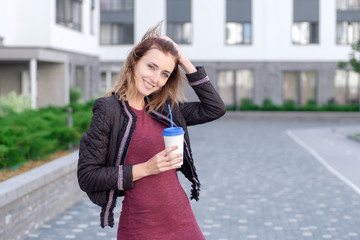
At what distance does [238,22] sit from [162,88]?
38582 millimetres

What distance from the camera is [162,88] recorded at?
10.1 feet

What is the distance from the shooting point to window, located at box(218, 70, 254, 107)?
40.4 meters

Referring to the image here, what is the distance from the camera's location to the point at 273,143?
61.9 ft

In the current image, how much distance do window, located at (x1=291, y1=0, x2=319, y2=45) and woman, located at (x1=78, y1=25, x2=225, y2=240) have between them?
38669 mm

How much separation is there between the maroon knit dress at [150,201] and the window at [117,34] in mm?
39484

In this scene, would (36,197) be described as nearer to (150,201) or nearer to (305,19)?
(150,201)

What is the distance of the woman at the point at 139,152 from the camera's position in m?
2.72

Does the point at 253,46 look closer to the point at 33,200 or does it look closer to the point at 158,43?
the point at 33,200

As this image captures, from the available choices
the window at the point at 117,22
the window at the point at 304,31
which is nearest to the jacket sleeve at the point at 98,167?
the window at the point at 304,31

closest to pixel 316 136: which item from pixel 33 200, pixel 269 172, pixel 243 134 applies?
pixel 243 134

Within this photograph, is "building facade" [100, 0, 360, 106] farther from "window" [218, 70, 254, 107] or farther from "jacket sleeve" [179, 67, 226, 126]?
"jacket sleeve" [179, 67, 226, 126]

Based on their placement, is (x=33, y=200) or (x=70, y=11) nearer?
(x=33, y=200)

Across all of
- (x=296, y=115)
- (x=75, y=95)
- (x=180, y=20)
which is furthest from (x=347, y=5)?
(x=75, y=95)

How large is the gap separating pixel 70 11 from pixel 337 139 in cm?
1515
